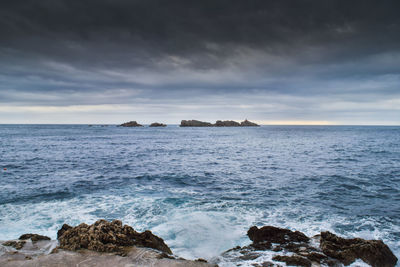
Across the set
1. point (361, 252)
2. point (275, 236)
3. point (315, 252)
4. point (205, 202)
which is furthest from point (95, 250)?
point (361, 252)

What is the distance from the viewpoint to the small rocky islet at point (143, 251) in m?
6.70

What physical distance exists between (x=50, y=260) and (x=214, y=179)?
1596cm

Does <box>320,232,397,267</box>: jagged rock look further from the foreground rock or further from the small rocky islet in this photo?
the foreground rock

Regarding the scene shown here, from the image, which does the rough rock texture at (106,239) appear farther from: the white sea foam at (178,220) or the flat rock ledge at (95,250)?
the white sea foam at (178,220)

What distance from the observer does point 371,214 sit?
507 inches

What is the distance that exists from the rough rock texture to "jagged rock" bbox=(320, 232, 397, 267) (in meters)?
5.83

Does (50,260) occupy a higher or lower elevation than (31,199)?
higher

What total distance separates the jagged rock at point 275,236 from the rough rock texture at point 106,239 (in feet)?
12.3

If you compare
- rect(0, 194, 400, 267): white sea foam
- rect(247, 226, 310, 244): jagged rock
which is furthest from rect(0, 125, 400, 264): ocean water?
rect(247, 226, 310, 244): jagged rock

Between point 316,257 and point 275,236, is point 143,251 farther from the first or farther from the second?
point 316,257

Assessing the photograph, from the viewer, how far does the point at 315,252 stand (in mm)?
7984

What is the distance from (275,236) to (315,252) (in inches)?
65.1

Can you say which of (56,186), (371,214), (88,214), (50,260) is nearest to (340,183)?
(371,214)

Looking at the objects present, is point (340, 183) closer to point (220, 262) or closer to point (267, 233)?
point (267, 233)
